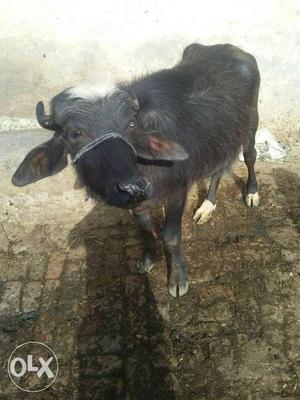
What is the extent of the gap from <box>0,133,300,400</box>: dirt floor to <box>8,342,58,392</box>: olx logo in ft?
0.16

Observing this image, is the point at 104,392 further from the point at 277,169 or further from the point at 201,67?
the point at 277,169

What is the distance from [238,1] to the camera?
4.36m

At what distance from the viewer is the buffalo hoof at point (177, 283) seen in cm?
347

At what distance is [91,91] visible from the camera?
268 cm

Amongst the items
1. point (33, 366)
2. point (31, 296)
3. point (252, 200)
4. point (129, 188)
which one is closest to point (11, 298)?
point (31, 296)

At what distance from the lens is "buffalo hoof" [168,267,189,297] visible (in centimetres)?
347

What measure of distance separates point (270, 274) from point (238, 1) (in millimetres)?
2833

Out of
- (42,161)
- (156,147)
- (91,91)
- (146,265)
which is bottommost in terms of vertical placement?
(146,265)

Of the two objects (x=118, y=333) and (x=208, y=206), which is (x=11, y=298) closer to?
(x=118, y=333)

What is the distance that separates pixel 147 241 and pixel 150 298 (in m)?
0.49

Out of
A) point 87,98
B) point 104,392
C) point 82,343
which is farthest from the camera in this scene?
point 82,343

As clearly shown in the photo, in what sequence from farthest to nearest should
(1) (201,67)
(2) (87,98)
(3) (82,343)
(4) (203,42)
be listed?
(4) (203,42)
(1) (201,67)
(3) (82,343)
(2) (87,98)

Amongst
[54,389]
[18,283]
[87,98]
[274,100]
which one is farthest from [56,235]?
[274,100]

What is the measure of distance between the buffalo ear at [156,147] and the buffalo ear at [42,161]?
0.56m
